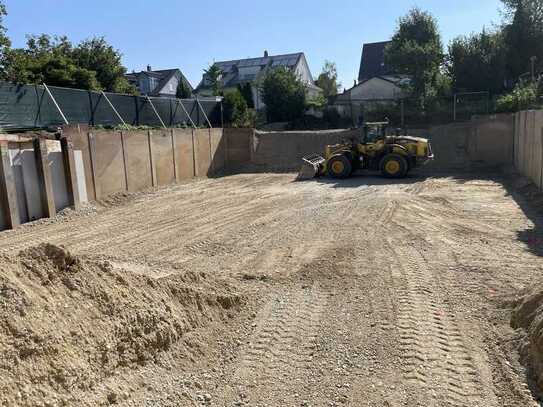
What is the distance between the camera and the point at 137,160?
17250 millimetres

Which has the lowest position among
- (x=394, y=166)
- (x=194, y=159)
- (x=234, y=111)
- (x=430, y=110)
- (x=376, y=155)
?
(x=394, y=166)

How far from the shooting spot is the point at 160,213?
13.5 meters

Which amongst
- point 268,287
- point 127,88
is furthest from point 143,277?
point 127,88

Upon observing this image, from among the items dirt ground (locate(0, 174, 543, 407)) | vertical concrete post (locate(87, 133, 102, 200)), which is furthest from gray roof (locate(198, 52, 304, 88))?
dirt ground (locate(0, 174, 543, 407))

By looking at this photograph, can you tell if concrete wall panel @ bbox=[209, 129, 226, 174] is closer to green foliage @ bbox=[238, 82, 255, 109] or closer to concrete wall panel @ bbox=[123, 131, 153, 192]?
concrete wall panel @ bbox=[123, 131, 153, 192]

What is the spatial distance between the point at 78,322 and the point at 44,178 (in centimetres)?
949

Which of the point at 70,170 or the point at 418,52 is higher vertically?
the point at 418,52

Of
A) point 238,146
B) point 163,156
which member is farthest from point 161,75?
point 163,156

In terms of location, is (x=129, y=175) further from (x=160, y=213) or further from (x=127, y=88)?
(x=127, y=88)

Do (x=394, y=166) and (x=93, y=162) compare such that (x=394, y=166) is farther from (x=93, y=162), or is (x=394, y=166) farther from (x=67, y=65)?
(x=67, y=65)

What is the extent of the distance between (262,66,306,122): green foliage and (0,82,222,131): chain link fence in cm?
877

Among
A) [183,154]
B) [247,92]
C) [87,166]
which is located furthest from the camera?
[247,92]

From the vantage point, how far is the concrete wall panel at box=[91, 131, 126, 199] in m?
15.1

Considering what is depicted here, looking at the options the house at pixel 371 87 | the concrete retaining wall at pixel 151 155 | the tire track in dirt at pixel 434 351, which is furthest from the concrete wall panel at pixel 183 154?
Answer: the tire track in dirt at pixel 434 351
